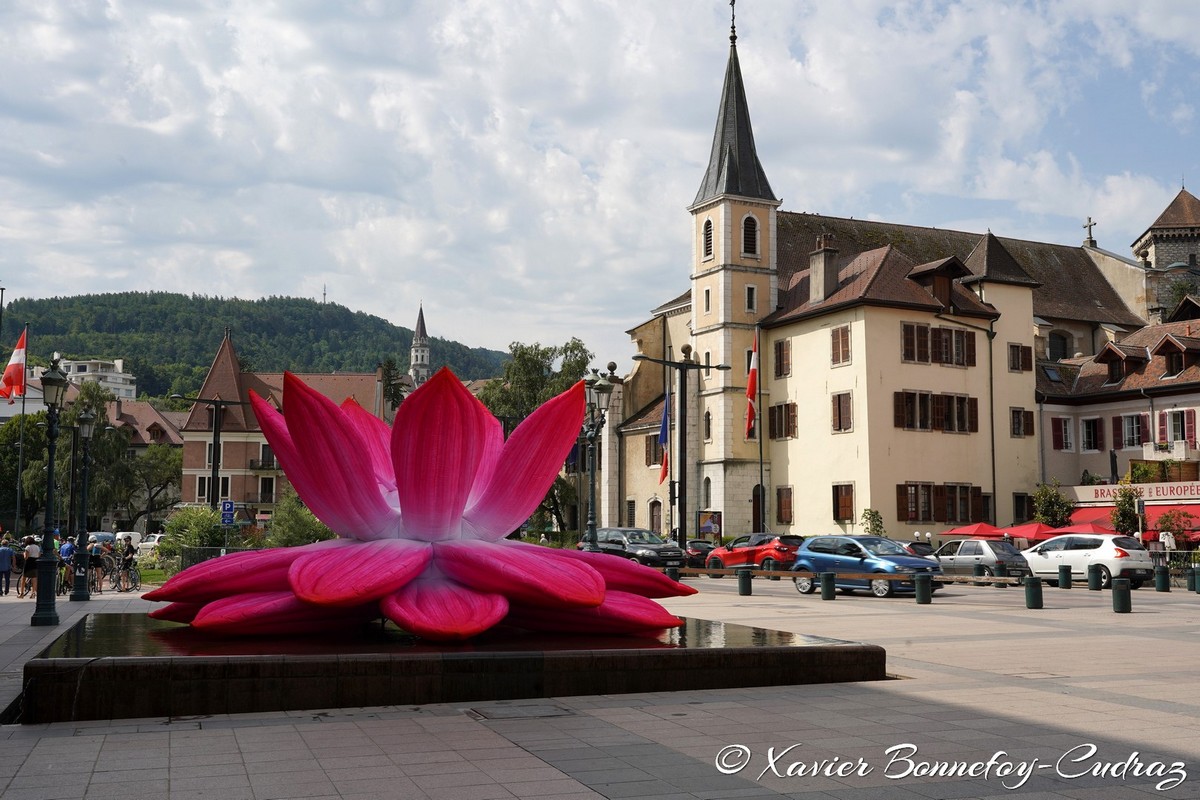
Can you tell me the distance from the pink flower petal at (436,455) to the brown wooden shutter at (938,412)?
4480cm

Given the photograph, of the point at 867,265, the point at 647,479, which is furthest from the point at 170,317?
the point at 867,265

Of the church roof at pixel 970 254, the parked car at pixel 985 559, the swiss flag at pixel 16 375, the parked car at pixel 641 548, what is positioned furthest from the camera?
the church roof at pixel 970 254

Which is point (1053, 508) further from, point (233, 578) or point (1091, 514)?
point (233, 578)

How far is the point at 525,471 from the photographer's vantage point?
12.6 meters

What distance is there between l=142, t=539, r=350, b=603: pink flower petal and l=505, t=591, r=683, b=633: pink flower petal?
2.20m

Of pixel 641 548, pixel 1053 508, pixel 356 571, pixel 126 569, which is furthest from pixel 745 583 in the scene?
pixel 1053 508

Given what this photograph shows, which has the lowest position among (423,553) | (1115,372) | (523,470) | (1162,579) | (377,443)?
(1162,579)

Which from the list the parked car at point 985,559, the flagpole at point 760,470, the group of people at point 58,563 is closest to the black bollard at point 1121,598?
the parked car at point 985,559

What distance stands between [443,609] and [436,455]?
155 cm

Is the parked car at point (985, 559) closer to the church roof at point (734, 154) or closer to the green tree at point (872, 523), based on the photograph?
the green tree at point (872, 523)

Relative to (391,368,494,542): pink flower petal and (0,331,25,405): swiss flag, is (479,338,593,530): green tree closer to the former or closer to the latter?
(0,331,25,405): swiss flag

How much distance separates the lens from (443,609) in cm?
1105

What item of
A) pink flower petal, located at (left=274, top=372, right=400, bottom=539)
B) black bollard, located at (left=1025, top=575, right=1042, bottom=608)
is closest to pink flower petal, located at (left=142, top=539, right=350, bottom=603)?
pink flower petal, located at (left=274, top=372, right=400, bottom=539)

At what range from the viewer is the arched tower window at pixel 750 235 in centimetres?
6138
